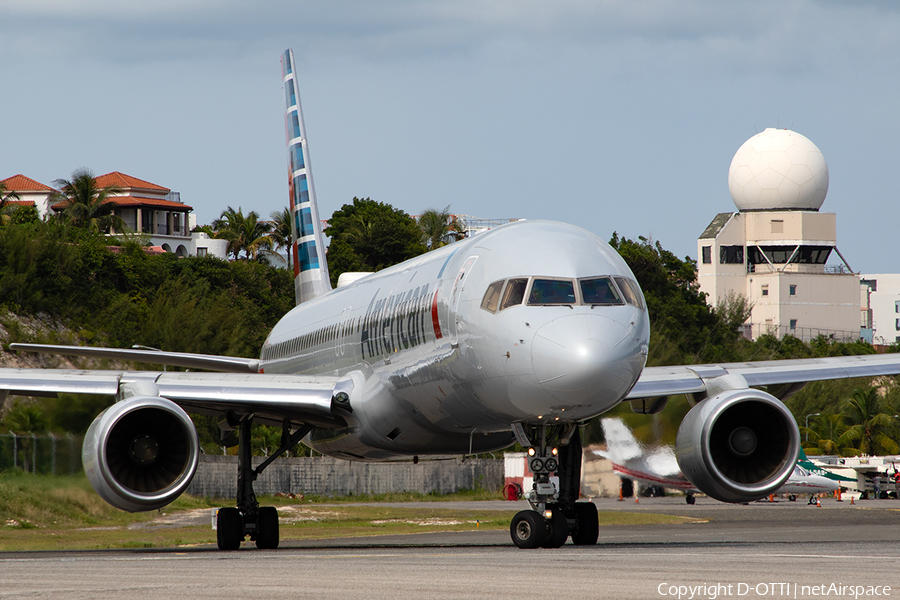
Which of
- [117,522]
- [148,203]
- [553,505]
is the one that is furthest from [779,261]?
[553,505]

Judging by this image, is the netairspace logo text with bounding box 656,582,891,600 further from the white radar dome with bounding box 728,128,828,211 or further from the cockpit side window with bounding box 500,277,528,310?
the white radar dome with bounding box 728,128,828,211

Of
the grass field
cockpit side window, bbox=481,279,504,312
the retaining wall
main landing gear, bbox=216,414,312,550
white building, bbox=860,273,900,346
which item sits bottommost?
the retaining wall

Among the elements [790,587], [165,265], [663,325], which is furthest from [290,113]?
[663,325]

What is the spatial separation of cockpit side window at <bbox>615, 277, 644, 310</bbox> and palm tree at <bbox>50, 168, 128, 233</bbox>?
91265 millimetres

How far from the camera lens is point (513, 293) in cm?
1531

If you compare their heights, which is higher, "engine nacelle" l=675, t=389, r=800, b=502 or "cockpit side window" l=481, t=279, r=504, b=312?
"cockpit side window" l=481, t=279, r=504, b=312

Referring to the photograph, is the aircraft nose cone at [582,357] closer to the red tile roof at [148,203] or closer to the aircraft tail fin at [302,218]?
the aircraft tail fin at [302,218]

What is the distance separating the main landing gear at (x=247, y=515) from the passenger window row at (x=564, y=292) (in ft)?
20.5

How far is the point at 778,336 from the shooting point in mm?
122062

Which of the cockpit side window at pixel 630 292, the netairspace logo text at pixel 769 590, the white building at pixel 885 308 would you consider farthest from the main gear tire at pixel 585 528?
the white building at pixel 885 308

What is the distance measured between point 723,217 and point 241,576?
384ft

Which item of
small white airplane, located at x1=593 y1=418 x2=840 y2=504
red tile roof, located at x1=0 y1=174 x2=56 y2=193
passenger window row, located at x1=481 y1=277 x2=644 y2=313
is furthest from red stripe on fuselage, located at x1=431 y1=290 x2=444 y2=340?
red tile roof, located at x1=0 y1=174 x2=56 y2=193

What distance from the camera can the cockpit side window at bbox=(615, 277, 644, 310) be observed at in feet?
50.2

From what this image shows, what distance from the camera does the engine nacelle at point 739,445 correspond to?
54.4 ft
